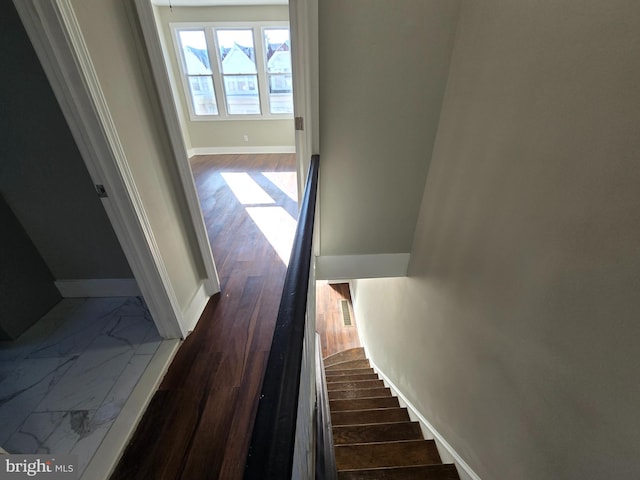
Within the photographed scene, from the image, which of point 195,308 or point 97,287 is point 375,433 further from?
point 97,287

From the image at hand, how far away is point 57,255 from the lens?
6.47 feet

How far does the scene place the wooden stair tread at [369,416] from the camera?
2.19 metres

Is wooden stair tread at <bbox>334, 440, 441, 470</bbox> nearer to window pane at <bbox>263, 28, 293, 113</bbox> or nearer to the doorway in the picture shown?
the doorway

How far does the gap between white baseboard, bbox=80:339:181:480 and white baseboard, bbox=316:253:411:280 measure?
1309 millimetres

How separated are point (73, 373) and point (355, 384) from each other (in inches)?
97.5

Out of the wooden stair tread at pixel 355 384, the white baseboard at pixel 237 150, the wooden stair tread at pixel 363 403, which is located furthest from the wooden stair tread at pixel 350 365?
the white baseboard at pixel 237 150

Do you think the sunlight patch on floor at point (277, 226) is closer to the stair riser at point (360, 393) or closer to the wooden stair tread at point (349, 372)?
the stair riser at point (360, 393)

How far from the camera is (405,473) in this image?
1.57 metres

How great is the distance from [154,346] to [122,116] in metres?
1.33

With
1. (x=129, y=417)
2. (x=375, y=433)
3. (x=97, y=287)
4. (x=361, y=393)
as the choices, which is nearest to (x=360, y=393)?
(x=361, y=393)

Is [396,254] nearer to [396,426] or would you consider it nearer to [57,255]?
[396,426]

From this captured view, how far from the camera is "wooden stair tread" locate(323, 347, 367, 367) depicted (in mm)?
4340

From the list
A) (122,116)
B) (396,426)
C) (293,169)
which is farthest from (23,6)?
(293,169)

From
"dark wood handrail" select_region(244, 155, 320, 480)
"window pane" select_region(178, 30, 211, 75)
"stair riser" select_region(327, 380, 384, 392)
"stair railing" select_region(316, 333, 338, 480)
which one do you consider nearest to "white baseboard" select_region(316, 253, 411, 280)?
"stair railing" select_region(316, 333, 338, 480)
